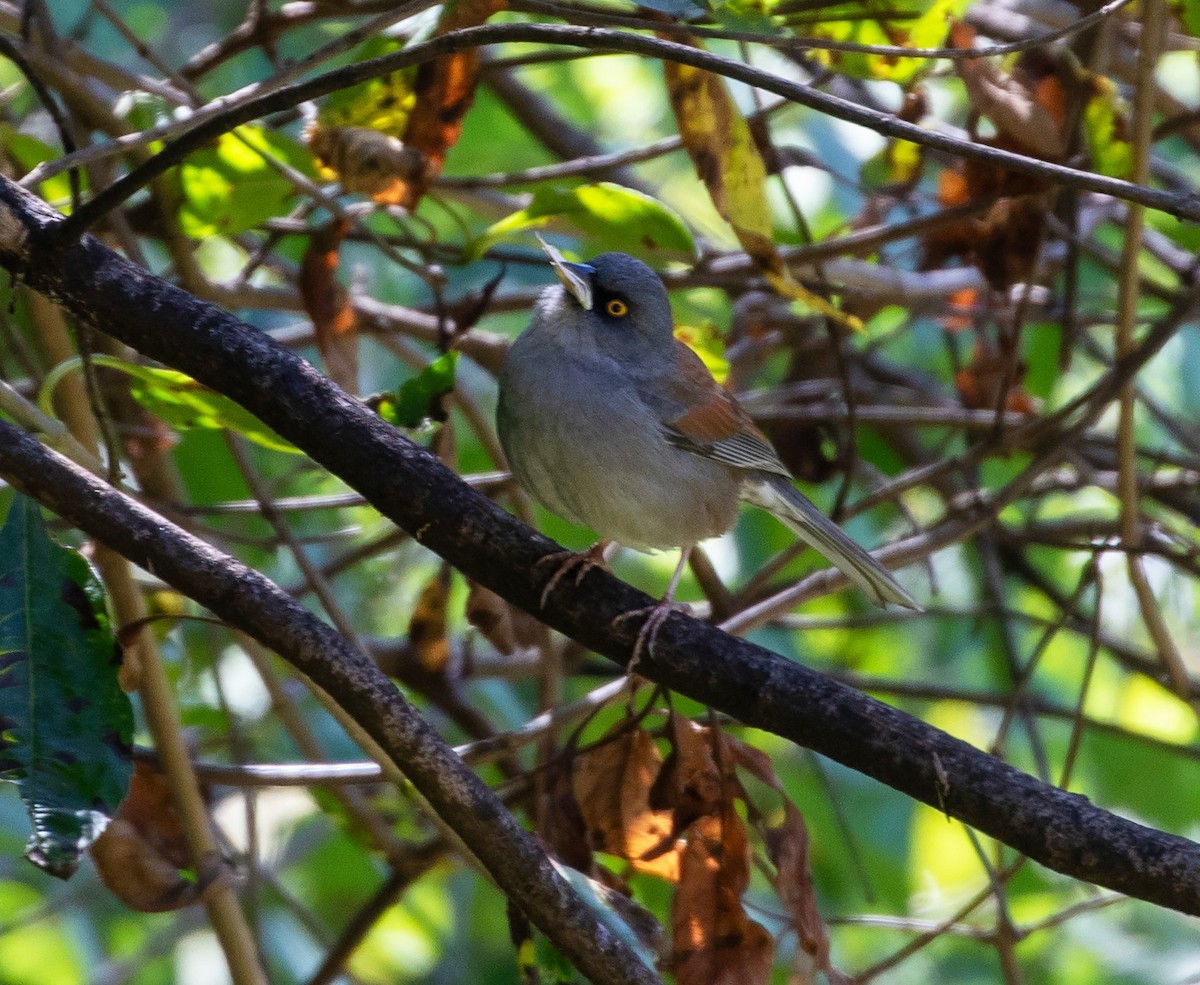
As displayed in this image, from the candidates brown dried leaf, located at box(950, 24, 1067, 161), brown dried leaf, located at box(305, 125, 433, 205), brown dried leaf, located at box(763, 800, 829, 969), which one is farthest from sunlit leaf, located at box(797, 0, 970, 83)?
brown dried leaf, located at box(763, 800, 829, 969)

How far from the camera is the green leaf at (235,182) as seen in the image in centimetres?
358

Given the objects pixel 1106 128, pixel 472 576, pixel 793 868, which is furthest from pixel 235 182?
pixel 1106 128

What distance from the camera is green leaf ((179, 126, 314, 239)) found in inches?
141

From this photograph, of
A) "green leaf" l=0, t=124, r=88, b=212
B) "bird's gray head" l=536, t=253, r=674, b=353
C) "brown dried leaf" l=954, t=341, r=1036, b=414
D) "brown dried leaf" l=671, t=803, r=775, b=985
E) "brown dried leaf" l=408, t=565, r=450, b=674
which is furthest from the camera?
"brown dried leaf" l=954, t=341, r=1036, b=414

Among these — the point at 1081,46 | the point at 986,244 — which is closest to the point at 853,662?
the point at 986,244

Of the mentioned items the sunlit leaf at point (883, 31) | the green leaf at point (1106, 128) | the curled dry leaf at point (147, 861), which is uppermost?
the green leaf at point (1106, 128)

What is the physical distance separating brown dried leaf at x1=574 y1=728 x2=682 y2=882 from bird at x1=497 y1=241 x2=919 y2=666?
0.55 meters

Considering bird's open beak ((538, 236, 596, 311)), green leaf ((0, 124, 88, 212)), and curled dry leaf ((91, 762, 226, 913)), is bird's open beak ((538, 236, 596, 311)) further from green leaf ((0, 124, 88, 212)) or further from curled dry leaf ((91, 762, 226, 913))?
curled dry leaf ((91, 762, 226, 913))

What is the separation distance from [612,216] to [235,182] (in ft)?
3.26

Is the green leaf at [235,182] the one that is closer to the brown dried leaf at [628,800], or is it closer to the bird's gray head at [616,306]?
the bird's gray head at [616,306]

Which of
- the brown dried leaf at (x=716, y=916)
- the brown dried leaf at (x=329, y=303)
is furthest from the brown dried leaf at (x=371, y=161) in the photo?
the brown dried leaf at (x=716, y=916)

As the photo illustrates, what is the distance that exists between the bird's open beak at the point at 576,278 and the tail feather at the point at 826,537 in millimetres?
787

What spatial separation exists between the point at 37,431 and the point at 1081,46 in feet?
11.9

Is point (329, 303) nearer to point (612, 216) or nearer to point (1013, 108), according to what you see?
point (612, 216)
